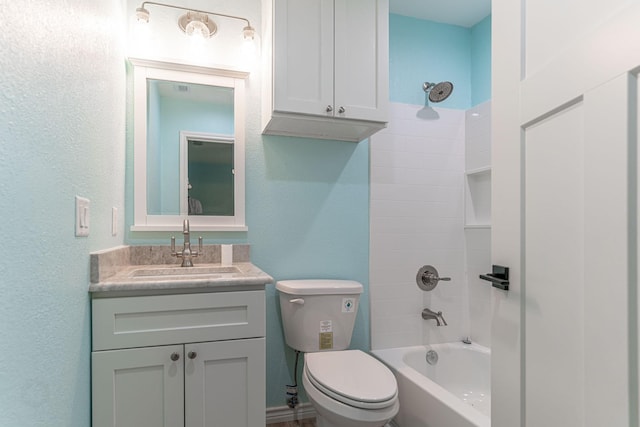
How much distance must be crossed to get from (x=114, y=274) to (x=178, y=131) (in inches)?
33.4

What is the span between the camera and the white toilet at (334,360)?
1.35 meters

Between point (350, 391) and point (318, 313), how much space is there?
1.60ft

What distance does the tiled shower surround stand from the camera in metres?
2.19

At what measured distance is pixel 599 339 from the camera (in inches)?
24.8

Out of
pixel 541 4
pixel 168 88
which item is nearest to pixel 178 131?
pixel 168 88

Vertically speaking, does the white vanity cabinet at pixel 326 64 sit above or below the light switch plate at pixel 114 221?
above

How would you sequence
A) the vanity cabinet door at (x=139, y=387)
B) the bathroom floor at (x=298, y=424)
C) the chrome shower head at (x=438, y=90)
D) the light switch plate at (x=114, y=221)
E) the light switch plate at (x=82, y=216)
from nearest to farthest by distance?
1. the light switch plate at (x=82, y=216)
2. the vanity cabinet door at (x=139, y=387)
3. the light switch plate at (x=114, y=221)
4. the bathroom floor at (x=298, y=424)
5. the chrome shower head at (x=438, y=90)

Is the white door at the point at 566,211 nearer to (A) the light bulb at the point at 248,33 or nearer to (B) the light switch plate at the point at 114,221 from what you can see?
(A) the light bulb at the point at 248,33

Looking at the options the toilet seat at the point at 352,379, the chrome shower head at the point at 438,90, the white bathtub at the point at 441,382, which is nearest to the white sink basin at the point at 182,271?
the toilet seat at the point at 352,379

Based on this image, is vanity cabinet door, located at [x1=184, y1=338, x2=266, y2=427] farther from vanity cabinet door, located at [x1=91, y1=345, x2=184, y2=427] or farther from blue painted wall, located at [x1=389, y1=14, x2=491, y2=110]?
blue painted wall, located at [x1=389, y1=14, x2=491, y2=110]

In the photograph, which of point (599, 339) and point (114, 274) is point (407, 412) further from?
point (114, 274)

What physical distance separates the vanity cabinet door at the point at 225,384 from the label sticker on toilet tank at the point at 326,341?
0.52m

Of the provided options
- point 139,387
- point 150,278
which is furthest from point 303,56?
point 139,387

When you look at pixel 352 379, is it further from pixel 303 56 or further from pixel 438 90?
pixel 438 90
